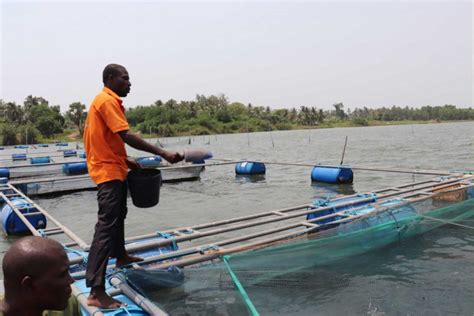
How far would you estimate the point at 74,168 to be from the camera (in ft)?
58.4

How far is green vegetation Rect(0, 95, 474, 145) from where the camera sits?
243 ft

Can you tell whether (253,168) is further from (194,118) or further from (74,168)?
(194,118)

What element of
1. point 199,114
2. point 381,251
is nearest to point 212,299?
point 381,251

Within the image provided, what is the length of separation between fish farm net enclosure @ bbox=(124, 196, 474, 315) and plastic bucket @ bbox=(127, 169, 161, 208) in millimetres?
635

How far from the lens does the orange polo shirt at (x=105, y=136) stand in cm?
304

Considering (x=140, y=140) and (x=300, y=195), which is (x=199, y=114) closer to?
(x=300, y=195)

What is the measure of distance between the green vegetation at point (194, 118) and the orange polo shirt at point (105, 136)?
219 feet

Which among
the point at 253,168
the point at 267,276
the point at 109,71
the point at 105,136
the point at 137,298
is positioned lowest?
the point at 253,168

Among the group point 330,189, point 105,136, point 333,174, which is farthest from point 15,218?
point 333,174

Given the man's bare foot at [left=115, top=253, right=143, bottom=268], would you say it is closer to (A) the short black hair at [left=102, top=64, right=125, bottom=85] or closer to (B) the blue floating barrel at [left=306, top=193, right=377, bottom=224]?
(A) the short black hair at [left=102, top=64, right=125, bottom=85]

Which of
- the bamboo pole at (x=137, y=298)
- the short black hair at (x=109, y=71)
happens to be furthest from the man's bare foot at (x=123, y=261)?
the short black hair at (x=109, y=71)

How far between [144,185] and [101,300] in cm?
98

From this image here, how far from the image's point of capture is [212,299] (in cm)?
407

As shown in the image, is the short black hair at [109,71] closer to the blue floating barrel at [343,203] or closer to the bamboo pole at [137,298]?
the bamboo pole at [137,298]
